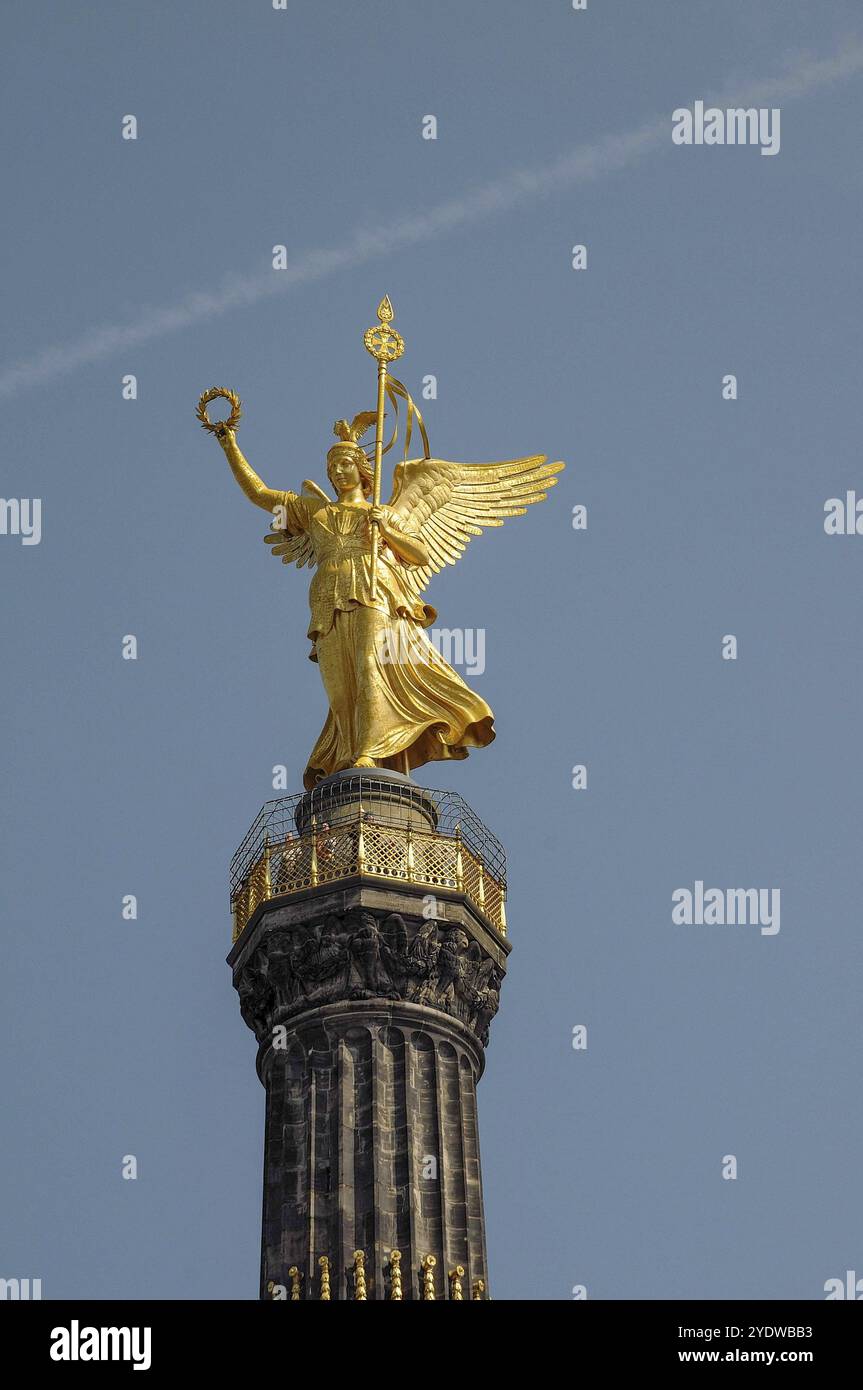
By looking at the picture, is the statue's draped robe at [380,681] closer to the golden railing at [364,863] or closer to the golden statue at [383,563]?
the golden statue at [383,563]

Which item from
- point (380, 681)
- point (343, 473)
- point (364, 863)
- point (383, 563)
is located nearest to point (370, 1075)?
point (364, 863)

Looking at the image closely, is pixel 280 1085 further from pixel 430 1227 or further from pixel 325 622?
pixel 325 622

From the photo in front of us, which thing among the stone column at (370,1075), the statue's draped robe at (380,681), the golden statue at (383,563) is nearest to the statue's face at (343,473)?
the golden statue at (383,563)

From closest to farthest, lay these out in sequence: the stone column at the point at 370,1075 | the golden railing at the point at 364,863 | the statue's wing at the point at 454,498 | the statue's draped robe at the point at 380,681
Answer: the stone column at the point at 370,1075
the golden railing at the point at 364,863
the statue's draped robe at the point at 380,681
the statue's wing at the point at 454,498

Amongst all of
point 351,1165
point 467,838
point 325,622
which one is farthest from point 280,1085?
point 325,622

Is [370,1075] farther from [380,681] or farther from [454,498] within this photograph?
[454,498]

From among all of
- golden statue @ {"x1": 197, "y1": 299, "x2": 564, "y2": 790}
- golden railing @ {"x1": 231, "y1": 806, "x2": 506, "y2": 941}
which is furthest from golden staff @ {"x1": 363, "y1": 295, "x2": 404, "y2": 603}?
golden railing @ {"x1": 231, "y1": 806, "x2": 506, "y2": 941}

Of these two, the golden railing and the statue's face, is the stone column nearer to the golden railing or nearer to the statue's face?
the golden railing
